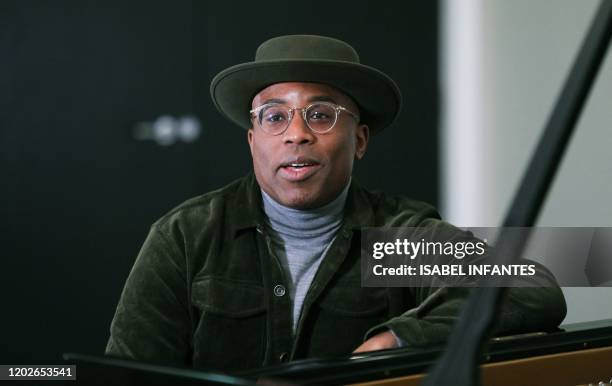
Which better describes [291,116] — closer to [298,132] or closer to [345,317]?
[298,132]

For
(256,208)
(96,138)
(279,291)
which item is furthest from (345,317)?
(96,138)

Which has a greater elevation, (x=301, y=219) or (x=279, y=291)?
(x=301, y=219)

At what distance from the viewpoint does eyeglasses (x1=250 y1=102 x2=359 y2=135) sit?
5.52 feet

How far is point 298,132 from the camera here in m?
1.67

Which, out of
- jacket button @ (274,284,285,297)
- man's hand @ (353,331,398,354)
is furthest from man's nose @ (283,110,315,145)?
man's hand @ (353,331,398,354)

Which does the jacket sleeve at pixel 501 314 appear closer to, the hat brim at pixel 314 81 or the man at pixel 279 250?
the man at pixel 279 250

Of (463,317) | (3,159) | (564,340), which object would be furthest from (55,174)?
(463,317)

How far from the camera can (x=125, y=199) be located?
3229 millimetres

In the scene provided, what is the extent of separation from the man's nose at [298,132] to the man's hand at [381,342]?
1.30ft

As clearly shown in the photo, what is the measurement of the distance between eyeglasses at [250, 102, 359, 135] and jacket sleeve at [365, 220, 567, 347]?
0.33 metres

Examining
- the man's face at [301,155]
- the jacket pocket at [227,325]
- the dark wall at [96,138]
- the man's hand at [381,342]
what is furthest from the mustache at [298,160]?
the dark wall at [96,138]

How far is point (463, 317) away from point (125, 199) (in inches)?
102

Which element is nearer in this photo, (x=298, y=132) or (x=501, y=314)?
(x=501, y=314)

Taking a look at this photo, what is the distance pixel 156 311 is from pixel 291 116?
38cm
